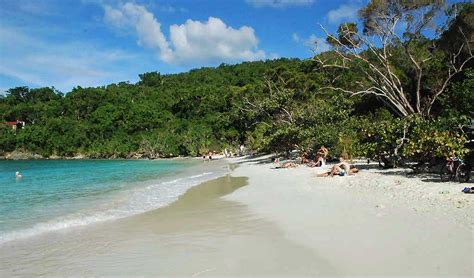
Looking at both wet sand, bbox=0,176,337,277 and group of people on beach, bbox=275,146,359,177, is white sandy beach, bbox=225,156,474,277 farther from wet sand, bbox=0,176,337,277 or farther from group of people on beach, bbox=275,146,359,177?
group of people on beach, bbox=275,146,359,177

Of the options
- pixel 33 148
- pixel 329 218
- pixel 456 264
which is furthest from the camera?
pixel 33 148

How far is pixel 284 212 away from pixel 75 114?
8519cm

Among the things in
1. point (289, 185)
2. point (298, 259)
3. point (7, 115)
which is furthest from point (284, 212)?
point (7, 115)

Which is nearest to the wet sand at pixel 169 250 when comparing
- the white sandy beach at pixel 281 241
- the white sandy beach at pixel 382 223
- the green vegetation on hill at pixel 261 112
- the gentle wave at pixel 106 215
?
the white sandy beach at pixel 281 241

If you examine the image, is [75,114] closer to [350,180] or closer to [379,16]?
[379,16]

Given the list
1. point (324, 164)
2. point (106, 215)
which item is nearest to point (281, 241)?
point (106, 215)

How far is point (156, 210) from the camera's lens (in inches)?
428

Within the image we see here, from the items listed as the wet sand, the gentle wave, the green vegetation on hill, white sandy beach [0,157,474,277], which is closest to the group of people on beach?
the green vegetation on hill

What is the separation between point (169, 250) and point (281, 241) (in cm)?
186

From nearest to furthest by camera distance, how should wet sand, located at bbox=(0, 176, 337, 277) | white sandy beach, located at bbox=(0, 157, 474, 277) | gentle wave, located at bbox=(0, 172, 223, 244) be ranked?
1. white sandy beach, located at bbox=(0, 157, 474, 277)
2. wet sand, located at bbox=(0, 176, 337, 277)
3. gentle wave, located at bbox=(0, 172, 223, 244)

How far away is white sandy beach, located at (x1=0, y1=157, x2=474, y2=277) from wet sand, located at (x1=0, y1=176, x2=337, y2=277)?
2 centimetres

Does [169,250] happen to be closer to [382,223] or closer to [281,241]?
[281,241]

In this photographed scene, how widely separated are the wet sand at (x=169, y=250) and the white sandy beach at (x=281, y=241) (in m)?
0.02

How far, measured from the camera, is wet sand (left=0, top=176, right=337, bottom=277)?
5.47 metres
